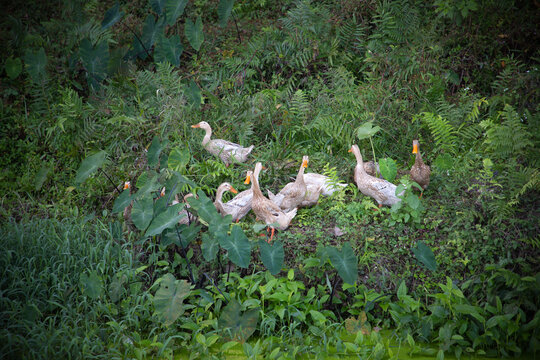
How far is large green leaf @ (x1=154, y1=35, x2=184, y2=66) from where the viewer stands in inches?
248

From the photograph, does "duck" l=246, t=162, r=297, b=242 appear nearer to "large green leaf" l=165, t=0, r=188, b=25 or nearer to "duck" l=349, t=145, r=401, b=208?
"duck" l=349, t=145, r=401, b=208

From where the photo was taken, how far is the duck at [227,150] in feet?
17.5

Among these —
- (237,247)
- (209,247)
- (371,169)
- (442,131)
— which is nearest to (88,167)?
(209,247)

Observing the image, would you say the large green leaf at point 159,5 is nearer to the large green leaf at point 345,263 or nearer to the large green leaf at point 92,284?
the large green leaf at point 92,284

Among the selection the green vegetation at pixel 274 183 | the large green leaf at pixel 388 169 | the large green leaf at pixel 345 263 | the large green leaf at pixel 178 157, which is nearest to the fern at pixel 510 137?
the green vegetation at pixel 274 183

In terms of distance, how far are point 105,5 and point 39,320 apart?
6419 millimetres

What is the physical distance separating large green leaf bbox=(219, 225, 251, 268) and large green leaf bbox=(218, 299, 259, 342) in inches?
12.4

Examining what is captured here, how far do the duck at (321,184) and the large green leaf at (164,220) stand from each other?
4.78 ft

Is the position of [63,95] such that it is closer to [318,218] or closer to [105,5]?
[105,5]

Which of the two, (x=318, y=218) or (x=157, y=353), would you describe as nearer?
(x=157, y=353)

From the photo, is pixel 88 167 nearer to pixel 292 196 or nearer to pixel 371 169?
pixel 292 196

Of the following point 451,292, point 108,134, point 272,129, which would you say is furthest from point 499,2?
point 108,134

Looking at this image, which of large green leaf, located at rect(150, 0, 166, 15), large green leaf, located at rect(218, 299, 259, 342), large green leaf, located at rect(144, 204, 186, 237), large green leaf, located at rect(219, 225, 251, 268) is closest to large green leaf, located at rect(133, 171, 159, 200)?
large green leaf, located at rect(144, 204, 186, 237)

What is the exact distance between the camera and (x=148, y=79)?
20.4ft
